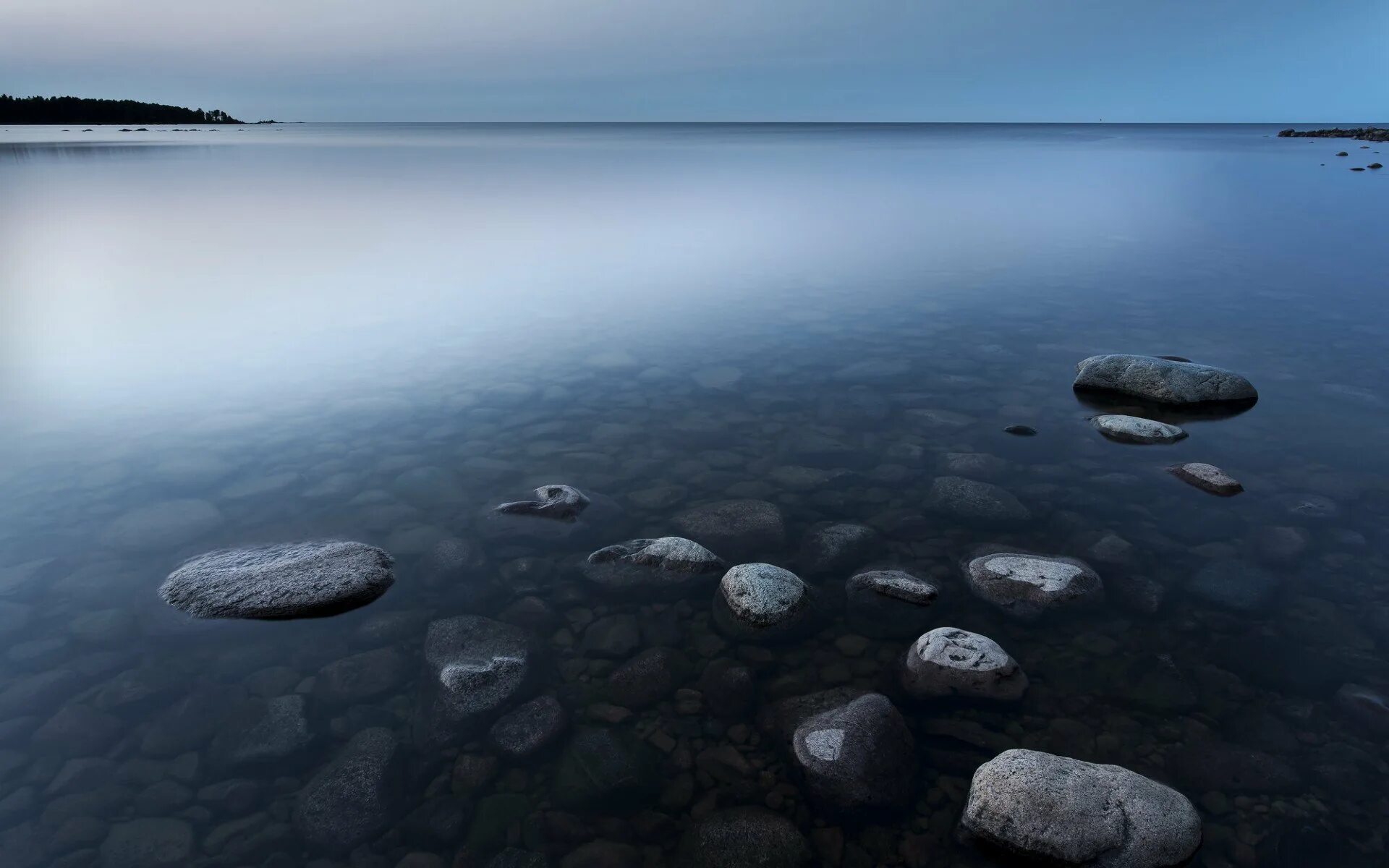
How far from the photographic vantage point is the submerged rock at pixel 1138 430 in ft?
30.9

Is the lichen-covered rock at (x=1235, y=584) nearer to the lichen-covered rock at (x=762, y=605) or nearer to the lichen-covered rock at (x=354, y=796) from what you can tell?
the lichen-covered rock at (x=762, y=605)

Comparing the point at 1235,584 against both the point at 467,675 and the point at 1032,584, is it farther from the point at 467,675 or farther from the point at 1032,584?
the point at 467,675

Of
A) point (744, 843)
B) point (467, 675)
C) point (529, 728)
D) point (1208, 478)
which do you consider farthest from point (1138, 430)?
point (467, 675)

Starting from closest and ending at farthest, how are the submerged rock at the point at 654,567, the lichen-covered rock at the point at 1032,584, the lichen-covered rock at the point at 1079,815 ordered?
the lichen-covered rock at the point at 1079,815
the lichen-covered rock at the point at 1032,584
the submerged rock at the point at 654,567

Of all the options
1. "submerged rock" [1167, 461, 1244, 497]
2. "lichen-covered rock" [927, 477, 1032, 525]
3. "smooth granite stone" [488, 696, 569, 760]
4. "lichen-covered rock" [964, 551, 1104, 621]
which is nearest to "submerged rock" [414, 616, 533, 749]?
"smooth granite stone" [488, 696, 569, 760]

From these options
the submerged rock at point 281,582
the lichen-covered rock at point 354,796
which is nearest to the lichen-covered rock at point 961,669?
the lichen-covered rock at point 354,796

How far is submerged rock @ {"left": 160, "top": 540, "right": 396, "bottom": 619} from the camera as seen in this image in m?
6.33

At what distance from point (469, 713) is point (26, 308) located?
1713cm

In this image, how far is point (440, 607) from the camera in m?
6.46

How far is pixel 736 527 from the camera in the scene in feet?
24.9

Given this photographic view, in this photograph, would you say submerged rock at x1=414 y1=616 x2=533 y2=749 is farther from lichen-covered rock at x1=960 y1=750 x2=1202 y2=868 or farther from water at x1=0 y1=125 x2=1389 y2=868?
lichen-covered rock at x1=960 y1=750 x2=1202 y2=868

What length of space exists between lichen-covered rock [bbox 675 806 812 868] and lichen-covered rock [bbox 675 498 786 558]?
2.85 m

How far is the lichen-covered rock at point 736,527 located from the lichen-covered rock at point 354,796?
334cm

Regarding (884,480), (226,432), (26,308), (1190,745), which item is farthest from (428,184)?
(1190,745)
